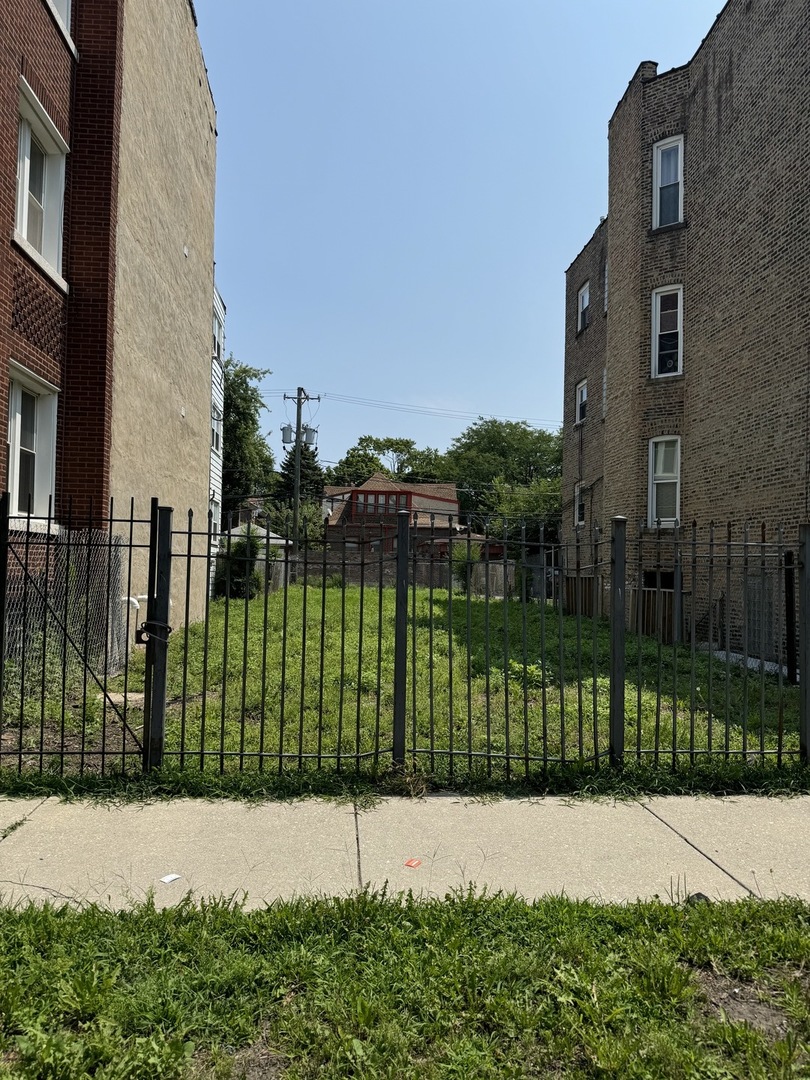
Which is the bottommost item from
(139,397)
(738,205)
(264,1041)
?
(264,1041)

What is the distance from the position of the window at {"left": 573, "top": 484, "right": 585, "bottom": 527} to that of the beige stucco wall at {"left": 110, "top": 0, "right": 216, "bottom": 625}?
441 inches

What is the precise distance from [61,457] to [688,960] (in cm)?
904

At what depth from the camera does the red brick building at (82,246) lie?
8.51 m

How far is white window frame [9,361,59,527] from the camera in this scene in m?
8.77

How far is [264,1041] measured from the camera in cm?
272

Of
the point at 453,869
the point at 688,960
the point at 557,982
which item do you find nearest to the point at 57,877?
the point at 453,869

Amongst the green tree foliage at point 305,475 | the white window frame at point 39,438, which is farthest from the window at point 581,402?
the green tree foliage at point 305,475

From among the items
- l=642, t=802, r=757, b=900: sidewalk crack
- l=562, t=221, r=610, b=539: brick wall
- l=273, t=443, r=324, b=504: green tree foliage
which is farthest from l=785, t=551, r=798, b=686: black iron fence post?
l=273, t=443, r=324, b=504: green tree foliage

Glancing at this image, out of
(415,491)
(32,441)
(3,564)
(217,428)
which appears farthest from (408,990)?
(415,491)

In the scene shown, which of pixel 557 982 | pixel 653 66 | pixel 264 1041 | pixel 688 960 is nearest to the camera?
pixel 264 1041

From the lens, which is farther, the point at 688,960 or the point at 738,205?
the point at 738,205

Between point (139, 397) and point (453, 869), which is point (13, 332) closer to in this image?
point (139, 397)

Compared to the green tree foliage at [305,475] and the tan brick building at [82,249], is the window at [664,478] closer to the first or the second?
the tan brick building at [82,249]

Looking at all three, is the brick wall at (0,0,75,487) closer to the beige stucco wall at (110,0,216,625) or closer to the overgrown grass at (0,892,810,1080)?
the beige stucco wall at (110,0,216,625)
